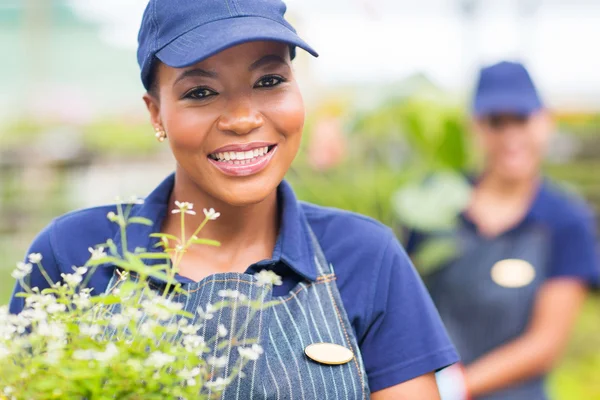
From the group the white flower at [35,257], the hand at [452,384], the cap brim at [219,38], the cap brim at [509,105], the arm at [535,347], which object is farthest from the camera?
the cap brim at [509,105]

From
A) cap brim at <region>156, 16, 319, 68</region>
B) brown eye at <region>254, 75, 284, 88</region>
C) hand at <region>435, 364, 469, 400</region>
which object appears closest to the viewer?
cap brim at <region>156, 16, 319, 68</region>

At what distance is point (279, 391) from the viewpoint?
144 centimetres

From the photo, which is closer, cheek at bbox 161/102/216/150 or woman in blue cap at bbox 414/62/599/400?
cheek at bbox 161/102/216/150

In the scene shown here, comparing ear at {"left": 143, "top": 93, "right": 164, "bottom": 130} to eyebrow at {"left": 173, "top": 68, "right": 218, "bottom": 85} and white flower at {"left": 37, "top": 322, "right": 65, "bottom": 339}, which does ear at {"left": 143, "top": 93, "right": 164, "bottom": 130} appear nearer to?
eyebrow at {"left": 173, "top": 68, "right": 218, "bottom": 85}

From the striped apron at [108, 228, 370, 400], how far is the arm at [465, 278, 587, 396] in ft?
4.61

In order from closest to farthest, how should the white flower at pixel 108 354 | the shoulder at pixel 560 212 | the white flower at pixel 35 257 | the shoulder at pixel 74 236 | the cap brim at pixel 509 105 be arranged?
the white flower at pixel 108 354 < the white flower at pixel 35 257 < the shoulder at pixel 74 236 < the shoulder at pixel 560 212 < the cap brim at pixel 509 105

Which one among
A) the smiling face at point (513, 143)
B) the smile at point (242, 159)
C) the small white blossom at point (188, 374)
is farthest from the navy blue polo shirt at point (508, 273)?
the small white blossom at point (188, 374)

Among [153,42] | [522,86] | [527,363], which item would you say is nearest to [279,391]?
[153,42]

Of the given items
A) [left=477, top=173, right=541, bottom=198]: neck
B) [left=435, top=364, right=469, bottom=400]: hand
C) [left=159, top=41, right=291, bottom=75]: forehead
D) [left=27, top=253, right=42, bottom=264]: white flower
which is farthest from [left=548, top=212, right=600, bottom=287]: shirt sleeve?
[left=27, top=253, right=42, bottom=264]: white flower

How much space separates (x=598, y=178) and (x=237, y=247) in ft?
17.5

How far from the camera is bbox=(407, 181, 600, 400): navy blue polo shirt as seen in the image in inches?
112

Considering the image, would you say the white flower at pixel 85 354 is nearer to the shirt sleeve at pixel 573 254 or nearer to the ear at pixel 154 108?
the ear at pixel 154 108

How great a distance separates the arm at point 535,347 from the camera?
2.82 metres

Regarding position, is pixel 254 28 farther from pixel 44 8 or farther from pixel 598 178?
pixel 44 8
